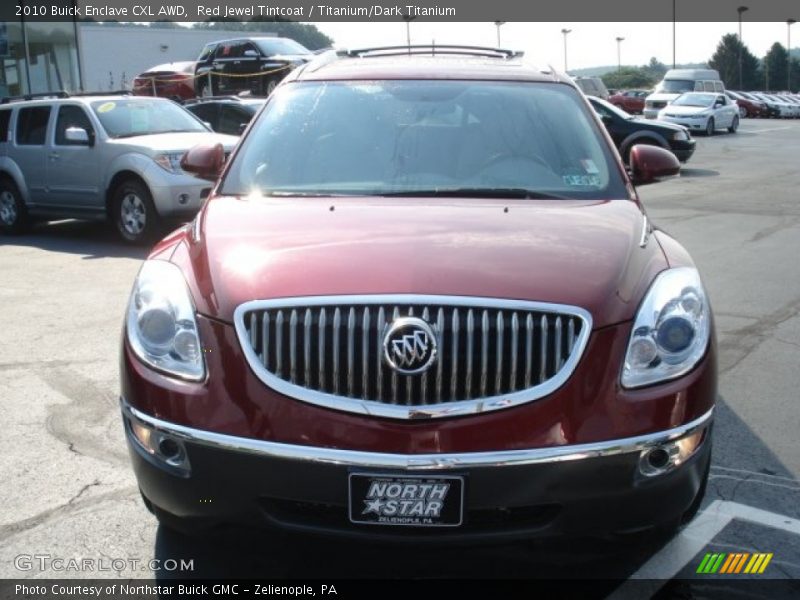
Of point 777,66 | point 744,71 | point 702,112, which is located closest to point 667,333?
point 702,112

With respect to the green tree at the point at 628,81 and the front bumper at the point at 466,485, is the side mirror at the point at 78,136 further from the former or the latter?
the green tree at the point at 628,81

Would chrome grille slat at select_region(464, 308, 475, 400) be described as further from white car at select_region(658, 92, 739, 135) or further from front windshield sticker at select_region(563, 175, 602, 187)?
white car at select_region(658, 92, 739, 135)

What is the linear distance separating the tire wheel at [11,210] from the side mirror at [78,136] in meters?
1.34

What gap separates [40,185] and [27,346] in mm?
6374

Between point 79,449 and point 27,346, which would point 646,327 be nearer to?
point 79,449

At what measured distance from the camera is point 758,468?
14.7 feet

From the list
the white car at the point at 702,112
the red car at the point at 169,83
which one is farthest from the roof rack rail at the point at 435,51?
the white car at the point at 702,112

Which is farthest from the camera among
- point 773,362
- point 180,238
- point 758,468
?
point 773,362

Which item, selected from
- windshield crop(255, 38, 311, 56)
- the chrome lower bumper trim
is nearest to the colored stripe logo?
the chrome lower bumper trim

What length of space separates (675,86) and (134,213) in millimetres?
34658

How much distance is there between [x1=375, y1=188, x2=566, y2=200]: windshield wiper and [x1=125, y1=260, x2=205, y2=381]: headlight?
1.08 m

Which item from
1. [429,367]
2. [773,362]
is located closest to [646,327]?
[429,367]

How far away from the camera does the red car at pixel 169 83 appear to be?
27312mm

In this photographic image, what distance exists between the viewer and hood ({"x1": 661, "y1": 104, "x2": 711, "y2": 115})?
34.1m
